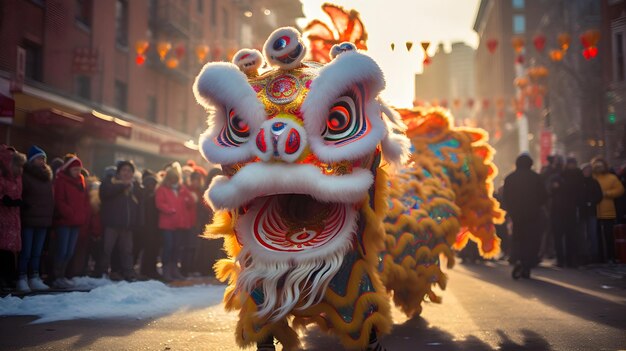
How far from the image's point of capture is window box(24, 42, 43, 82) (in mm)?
16922

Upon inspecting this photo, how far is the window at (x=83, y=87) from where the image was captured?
19.8 metres

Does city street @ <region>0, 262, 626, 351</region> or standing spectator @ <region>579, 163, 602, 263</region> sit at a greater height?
standing spectator @ <region>579, 163, 602, 263</region>

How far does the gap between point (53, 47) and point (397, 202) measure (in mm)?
14732

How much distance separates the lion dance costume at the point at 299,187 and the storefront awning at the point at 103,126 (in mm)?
13820

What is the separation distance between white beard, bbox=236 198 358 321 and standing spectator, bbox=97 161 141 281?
241 inches

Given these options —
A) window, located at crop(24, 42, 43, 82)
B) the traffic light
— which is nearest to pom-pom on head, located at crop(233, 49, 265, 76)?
window, located at crop(24, 42, 43, 82)

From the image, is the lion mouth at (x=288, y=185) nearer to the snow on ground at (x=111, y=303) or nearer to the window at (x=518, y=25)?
the snow on ground at (x=111, y=303)

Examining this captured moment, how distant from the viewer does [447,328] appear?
5.92m

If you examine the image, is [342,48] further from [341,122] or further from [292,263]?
[292,263]

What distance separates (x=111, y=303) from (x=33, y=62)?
1197 centimetres

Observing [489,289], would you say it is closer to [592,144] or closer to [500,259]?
[500,259]

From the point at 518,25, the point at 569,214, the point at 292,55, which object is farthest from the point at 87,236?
the point at 518,25

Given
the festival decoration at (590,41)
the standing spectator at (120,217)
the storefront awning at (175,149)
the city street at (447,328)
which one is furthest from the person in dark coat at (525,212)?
the storefront awning at (175,149)

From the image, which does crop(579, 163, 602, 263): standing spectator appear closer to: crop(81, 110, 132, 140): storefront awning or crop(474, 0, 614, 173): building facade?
crop(474, 0, 614, 173): building facade
